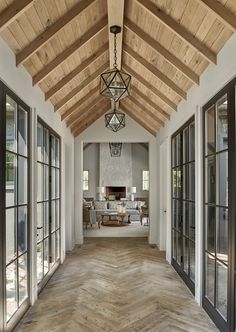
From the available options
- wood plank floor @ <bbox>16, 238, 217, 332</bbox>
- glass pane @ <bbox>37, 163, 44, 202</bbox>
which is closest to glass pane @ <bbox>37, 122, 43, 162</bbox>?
glass pane @ <bbox>37, 163, 44, 202</bbox>

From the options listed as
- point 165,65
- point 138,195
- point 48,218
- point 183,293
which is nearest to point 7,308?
point 48,218

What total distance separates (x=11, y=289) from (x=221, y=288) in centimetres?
219

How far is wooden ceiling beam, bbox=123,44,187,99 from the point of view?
184 inches

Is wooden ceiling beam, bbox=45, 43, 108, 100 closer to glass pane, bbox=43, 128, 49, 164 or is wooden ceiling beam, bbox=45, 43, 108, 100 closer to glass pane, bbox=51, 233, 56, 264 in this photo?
glass pane, bbox=43, 128, 49, 164

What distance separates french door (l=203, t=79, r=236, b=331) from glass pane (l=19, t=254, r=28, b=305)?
218cm

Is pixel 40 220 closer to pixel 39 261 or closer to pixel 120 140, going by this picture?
pixel 39 261

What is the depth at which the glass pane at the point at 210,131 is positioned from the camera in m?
3.64

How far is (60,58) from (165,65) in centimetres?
149

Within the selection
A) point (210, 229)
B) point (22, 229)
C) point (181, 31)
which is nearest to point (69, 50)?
point (181, 31)

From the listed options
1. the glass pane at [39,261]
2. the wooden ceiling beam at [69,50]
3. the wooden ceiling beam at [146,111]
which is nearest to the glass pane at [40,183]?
the glass pane at [39,261]

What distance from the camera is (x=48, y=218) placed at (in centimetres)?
521

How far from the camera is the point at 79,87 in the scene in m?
5.38

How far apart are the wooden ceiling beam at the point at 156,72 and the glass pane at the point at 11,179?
2.39m

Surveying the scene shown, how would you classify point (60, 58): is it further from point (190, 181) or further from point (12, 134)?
point (190, 181)
